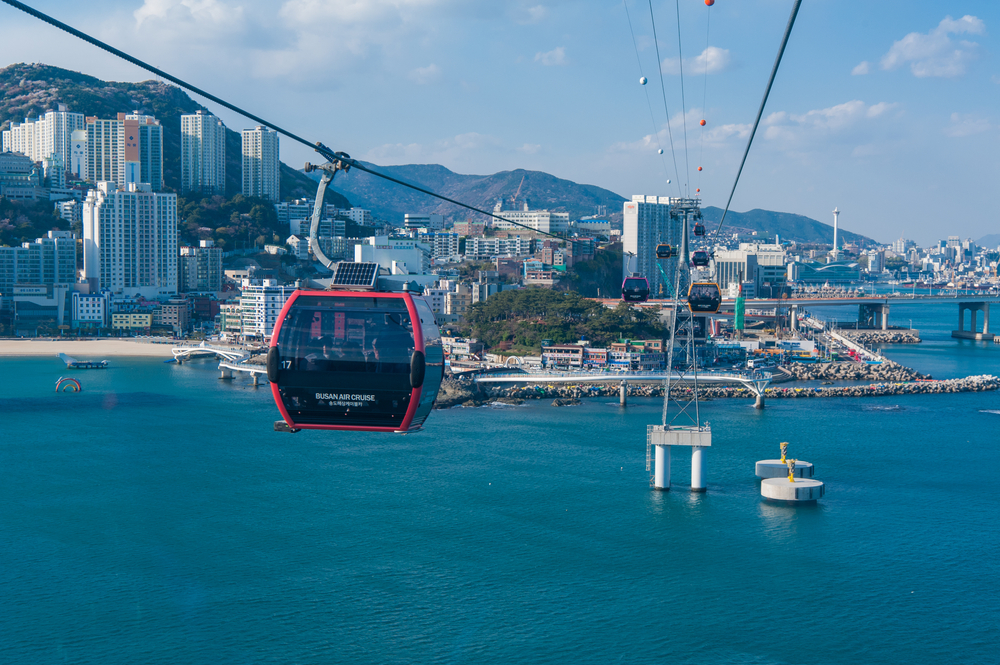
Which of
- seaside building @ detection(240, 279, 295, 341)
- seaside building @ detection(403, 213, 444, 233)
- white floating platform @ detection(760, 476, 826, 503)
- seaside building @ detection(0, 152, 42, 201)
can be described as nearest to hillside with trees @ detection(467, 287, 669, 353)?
seaside building @ detection(240, 279, 295, 341)

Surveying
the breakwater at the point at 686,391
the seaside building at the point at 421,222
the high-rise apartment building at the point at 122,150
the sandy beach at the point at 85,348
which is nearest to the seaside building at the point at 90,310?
the sandy beach at the point at 85,348

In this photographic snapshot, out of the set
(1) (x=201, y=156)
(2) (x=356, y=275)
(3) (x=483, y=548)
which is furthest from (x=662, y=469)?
(1) (x=201, y=156)

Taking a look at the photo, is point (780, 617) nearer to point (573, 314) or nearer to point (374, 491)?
point (374, 491)

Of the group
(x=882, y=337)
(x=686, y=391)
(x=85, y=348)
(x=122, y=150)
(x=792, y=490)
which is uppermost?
(x=122, y=150)

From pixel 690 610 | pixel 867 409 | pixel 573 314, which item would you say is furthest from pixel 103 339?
pixel 690 610

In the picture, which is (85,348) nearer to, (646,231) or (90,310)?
(90,310)

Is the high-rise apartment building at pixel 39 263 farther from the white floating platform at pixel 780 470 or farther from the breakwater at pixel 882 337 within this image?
the breakwater at pixel 882 337

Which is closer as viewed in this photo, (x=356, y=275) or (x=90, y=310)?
(x=356, y=275)
